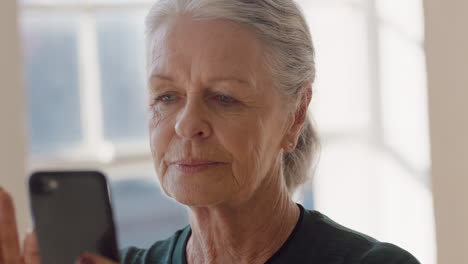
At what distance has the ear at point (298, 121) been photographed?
55.2 inches

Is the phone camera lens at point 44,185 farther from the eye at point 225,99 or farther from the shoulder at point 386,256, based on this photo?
the shoulder at point 386,256

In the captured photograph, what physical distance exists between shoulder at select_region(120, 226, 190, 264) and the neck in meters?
0.09

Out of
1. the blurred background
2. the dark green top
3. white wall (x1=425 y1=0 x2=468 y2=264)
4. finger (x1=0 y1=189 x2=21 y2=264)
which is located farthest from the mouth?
white wall (x1=425 y1=0 x2=468 y2=264)

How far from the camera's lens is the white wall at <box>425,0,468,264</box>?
3.12 m

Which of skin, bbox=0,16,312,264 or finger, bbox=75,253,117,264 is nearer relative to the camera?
finger, bbox=75,253,117,264

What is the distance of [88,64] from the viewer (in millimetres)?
3049

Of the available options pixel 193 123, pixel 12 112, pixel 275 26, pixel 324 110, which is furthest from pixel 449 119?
pixel 193 123

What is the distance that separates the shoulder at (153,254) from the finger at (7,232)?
44cm

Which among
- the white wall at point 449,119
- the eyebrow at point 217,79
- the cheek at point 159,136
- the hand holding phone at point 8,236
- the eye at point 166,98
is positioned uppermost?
the eyebrow at point 217,79

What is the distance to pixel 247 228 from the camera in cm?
137

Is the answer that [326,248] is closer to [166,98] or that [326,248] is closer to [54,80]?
[166,98]

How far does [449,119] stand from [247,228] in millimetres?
2007

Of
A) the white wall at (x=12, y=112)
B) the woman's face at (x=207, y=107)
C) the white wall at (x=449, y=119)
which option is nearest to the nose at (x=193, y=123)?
the woman's face at (x=207, y=107)

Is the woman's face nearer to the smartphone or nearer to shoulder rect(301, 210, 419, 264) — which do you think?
shoulder rect(301, 210, 419, 264)
